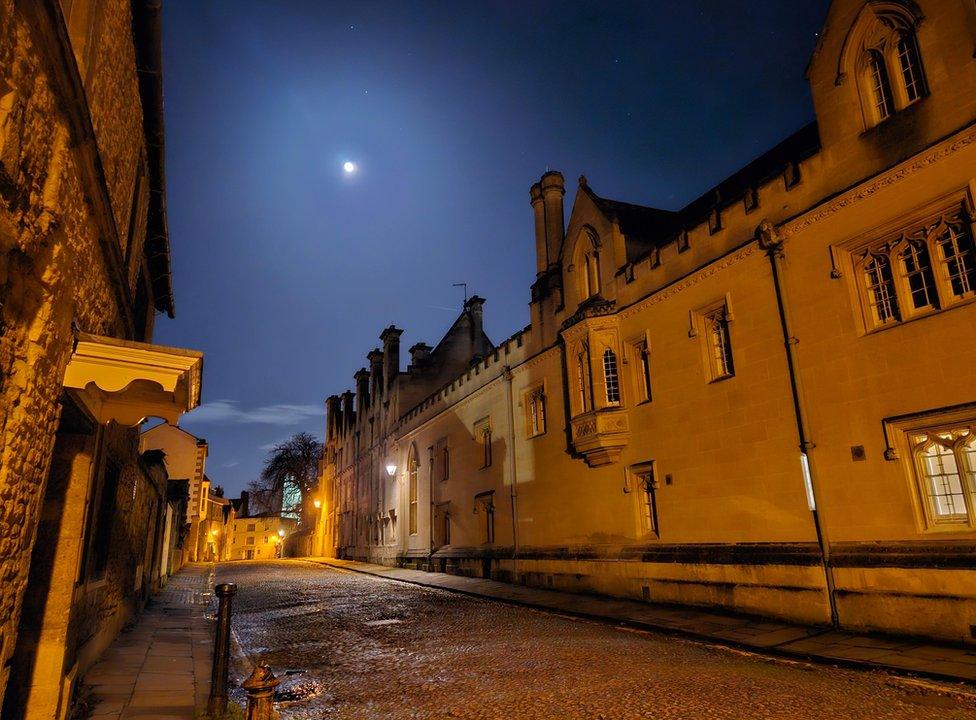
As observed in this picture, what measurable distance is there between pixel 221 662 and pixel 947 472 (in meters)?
10.7

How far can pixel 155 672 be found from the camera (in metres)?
7.98

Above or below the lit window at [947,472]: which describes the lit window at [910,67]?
above

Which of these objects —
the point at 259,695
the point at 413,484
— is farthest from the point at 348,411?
the point at 259,695

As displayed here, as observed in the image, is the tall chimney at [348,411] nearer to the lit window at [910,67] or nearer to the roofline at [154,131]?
the roofline at [154,131]

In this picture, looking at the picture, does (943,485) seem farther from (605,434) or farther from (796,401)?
(605,434)

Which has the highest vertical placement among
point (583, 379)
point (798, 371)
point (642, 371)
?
point (583, 379)

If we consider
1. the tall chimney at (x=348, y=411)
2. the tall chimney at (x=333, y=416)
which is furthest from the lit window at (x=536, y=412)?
the tall chimney at (x=333, y=416)

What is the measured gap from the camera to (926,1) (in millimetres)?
10516

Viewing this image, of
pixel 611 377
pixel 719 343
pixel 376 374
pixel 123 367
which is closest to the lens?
pixel 123 367

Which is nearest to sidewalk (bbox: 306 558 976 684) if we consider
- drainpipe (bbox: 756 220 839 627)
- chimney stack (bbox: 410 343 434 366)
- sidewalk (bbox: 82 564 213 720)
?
drainpipe (bbox: 756 220 839 627)

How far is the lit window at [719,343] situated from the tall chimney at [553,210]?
728cm

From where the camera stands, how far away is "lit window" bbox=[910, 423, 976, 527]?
930 centimetres

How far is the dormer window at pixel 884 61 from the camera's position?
10852mm

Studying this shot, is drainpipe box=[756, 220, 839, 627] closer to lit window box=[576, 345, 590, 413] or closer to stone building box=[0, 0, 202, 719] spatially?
lit window box=[576, 345, 590, 413]
